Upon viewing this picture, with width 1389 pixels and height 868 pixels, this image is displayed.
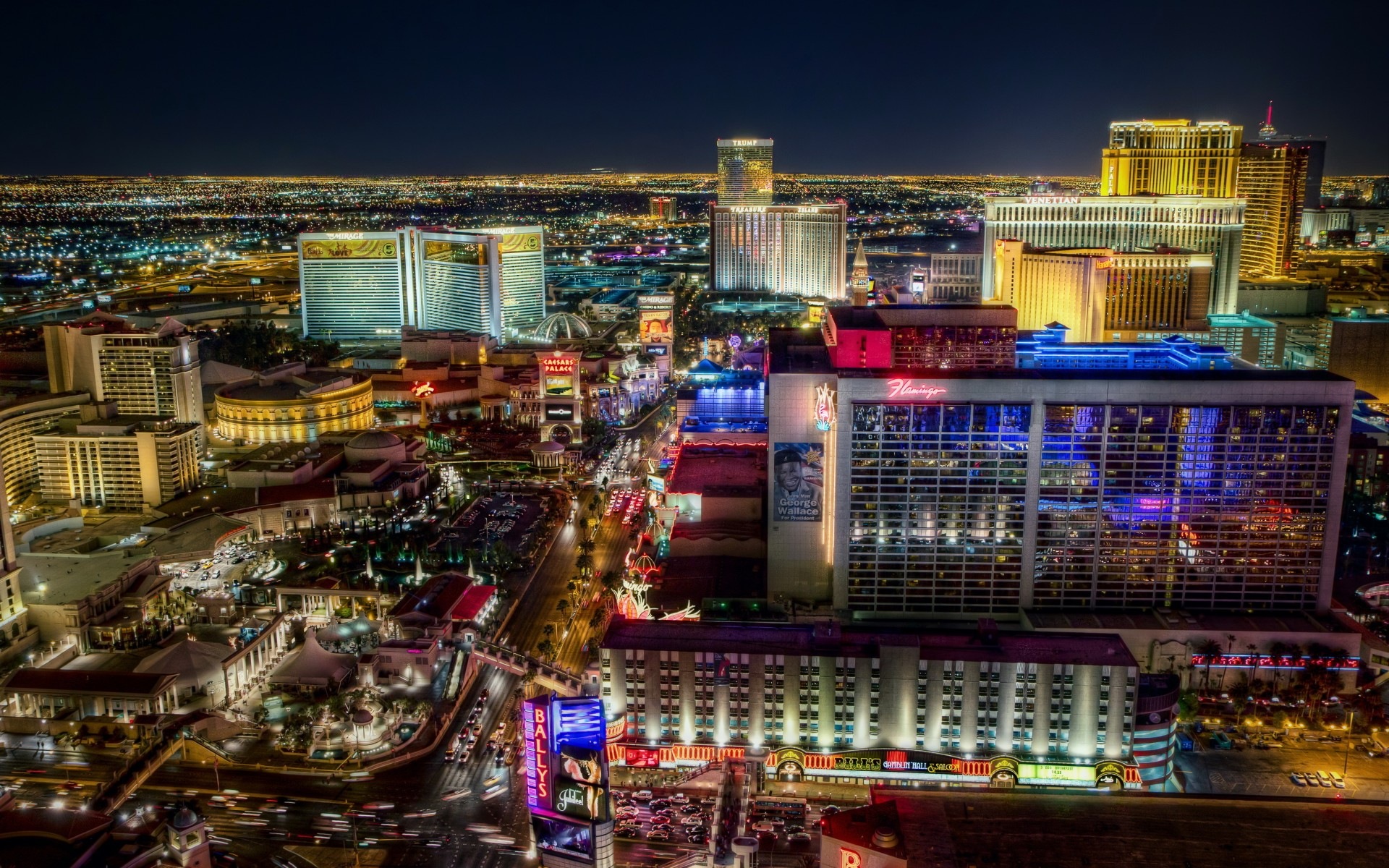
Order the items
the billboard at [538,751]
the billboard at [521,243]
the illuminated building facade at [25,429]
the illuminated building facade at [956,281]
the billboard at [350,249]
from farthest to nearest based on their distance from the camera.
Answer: the billboard at [521,243]
the billboard at [350,249]
the illuminated building facade at [956,281]
the illuminated building facade at [25,429]
the billboard at [538,751]

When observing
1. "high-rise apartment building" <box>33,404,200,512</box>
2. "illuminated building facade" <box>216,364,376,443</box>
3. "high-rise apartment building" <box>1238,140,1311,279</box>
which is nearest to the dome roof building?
"illuminated building facade" <box>216,364,376,443</box>

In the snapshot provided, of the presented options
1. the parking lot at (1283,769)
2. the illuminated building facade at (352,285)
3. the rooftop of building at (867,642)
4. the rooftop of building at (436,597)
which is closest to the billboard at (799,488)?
the rooftop of building at (867,642)

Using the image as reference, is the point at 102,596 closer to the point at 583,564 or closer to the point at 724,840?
the point at 583,564

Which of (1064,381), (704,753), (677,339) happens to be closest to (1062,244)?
(677,339)

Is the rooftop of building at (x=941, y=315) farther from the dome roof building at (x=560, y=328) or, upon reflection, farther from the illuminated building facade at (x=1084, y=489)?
the dome roof building at (x=560, y=328)

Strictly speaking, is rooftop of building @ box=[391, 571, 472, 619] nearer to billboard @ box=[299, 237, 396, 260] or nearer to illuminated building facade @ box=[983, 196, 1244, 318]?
illuminated building facade @ box=[983, 196, 1244, 318]
